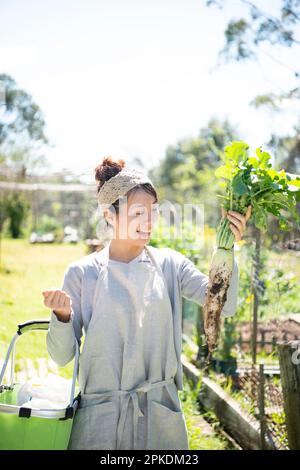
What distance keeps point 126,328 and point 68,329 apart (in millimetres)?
195

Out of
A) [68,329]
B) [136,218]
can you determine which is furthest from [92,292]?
[136,218]

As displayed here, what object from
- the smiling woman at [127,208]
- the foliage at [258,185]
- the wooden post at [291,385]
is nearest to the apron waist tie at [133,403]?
the smiling woman at [127,208]

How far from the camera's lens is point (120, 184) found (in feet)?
6.13

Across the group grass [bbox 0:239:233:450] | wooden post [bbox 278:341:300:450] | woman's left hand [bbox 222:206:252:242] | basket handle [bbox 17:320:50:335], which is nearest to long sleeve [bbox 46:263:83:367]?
basket handle [bbox 17:320:50:335]

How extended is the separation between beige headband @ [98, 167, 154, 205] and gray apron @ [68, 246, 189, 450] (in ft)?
0.87

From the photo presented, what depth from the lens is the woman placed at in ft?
5.78

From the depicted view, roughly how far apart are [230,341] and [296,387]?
5.64 ft

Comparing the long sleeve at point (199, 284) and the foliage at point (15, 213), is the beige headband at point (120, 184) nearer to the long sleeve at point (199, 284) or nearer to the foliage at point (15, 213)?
the long sleeve at point (199, 284)

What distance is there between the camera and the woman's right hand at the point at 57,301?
64.8 inches

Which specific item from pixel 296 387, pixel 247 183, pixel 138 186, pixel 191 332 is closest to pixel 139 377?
pixel 138 186

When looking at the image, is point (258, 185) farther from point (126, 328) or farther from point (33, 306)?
point (33, 306)

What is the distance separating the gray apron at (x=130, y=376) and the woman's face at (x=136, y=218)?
14 cm

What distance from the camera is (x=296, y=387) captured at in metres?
2.49
